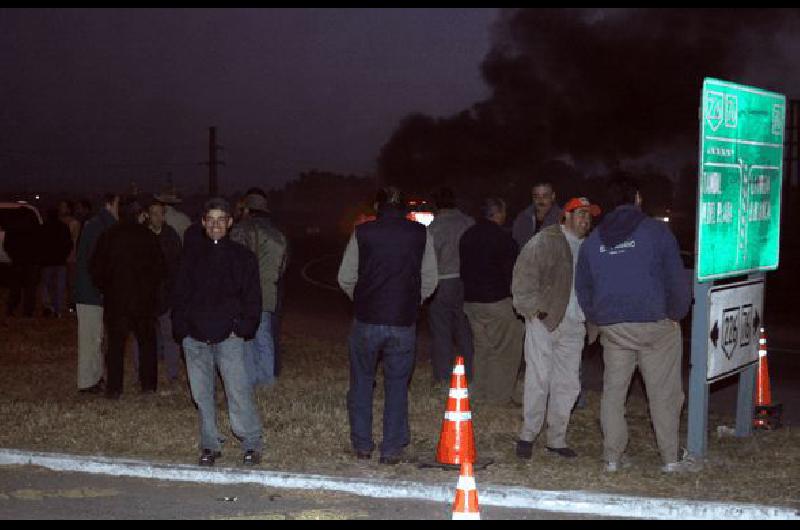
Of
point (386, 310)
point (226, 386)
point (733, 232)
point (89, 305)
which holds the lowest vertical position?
point (226, 386)

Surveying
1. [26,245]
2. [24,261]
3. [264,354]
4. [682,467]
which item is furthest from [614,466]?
[24,261]

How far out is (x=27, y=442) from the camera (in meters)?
8.88

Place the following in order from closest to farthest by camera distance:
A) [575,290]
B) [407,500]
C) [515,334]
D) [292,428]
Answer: [407,500] → [575,290] → [292,428] → [515,334]

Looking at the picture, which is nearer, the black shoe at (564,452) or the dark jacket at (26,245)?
the black shoe at (564,452)

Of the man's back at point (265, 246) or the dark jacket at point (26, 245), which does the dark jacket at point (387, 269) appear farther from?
the dark jacket at point (26, 245)

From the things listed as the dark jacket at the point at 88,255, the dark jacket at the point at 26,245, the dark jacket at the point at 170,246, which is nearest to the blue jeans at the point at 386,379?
the dark jacket at the point at 170,246

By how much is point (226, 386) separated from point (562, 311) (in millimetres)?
2463

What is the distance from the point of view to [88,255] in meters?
11.1

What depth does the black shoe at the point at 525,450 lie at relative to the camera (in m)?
8.49

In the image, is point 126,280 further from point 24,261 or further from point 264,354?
point 24,261

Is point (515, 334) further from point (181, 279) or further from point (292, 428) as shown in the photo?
point (181, 279)

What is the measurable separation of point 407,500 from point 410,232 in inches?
78.4

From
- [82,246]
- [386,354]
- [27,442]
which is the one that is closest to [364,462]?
[386,354]

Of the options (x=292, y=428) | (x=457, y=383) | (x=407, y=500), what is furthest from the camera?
(x=292, y=428)
